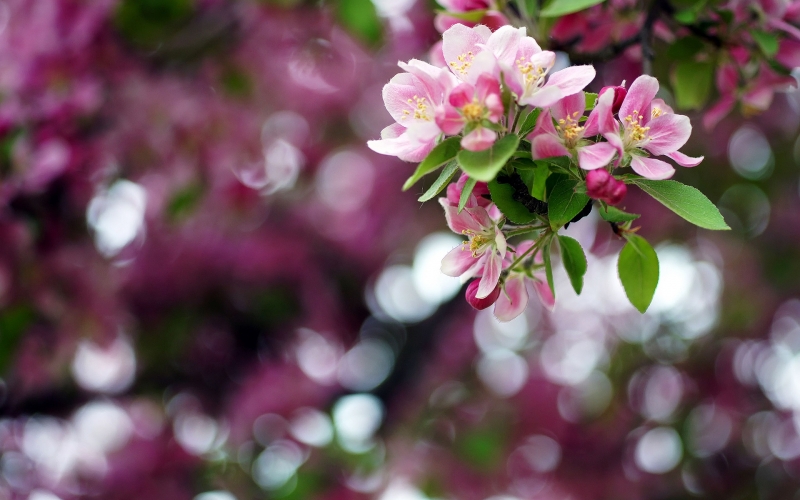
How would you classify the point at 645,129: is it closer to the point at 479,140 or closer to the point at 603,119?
the point at 603,119

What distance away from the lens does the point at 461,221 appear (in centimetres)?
72

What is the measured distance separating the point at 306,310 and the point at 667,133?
2.53 m

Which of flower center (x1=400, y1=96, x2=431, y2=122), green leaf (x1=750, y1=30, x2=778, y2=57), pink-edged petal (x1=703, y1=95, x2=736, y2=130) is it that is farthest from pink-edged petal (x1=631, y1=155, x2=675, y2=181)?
pink-edged petal (x1=703, y1=95, x2=736, y2=130)

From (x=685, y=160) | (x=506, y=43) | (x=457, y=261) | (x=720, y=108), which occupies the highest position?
(x=506, y=43)

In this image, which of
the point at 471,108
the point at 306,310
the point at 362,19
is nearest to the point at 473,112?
the point at 471,108

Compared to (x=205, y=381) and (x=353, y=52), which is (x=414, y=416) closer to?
(x=205, y=381)

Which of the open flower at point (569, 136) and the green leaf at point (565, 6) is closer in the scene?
the open flower at point (569, 136)

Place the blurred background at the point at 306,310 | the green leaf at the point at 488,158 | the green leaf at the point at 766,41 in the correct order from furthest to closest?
1. the blurred background at the point at 306,310
2. the green leaf at the point at 766,41
3. the green leaf at the point at 488,158

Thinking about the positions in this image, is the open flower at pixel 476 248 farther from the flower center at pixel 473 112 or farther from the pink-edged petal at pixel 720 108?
the pink-edged petal at pixel 720 108

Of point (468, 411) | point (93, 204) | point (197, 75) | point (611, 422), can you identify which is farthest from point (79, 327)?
point (611, 422)

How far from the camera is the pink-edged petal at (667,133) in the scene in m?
0.72

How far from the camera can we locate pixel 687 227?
3.23 meters

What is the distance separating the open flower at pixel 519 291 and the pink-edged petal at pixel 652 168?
0.52 ft

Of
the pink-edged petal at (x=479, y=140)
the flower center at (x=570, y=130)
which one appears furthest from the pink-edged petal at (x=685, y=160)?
the pink-edged petal at (x=479, y=140)
